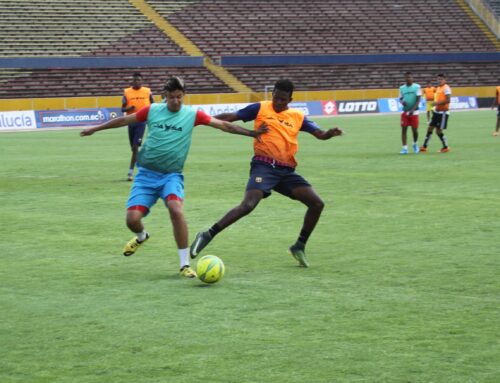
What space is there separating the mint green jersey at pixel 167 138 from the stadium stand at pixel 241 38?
4026 centimetres

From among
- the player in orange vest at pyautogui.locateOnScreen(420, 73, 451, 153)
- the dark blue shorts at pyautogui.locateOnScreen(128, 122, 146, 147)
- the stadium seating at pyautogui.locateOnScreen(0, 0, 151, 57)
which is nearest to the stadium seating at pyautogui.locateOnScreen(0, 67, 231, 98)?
the stadium seating at pyautogui.locateOnScreen(0, 0, 151, 57)

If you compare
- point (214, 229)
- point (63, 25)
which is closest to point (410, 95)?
point (214, 229)

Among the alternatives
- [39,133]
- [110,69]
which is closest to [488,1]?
[110,69]

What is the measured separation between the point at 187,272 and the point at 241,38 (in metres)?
52.9

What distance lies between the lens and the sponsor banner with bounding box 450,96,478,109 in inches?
2368

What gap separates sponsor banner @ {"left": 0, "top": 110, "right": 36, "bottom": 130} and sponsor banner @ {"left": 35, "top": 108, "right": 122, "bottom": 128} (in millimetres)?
373

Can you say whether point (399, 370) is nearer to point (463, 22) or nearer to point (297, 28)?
point (297, 28)

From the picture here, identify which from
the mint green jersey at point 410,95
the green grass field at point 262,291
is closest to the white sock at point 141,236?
the green grass field at point 262,291

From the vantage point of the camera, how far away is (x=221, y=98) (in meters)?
52.2

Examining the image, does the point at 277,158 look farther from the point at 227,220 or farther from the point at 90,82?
the point at 90,82

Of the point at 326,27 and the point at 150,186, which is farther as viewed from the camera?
the point at 326,27

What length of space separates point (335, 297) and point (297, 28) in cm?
5741

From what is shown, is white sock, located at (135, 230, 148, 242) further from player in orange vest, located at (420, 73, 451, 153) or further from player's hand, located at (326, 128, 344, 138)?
player in orange vest, located at (420, 73, 451, 153)

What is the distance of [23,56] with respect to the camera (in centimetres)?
Answer: 5156
